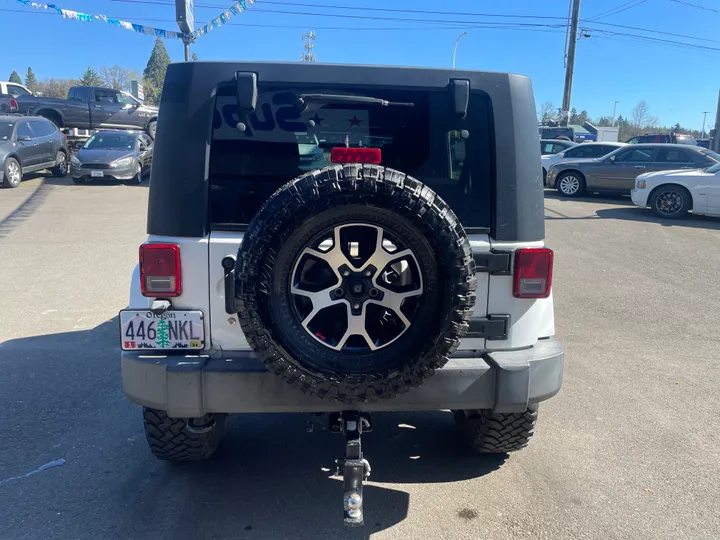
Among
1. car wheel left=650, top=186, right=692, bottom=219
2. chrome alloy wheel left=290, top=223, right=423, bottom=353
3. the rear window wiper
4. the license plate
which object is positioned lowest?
car wheel left=650, top=186, right=692, bottom=219

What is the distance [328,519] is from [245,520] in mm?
418

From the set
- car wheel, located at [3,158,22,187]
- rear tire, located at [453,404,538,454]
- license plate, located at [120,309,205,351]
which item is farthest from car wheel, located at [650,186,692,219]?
car wheel, located at [3,158,22,187]

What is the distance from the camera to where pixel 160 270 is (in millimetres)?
A: 2830

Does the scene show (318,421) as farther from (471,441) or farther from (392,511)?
(471,441)

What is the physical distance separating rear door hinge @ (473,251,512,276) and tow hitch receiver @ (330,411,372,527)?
0.93 m

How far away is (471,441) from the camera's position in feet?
11.9

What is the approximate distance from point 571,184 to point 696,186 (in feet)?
14.5

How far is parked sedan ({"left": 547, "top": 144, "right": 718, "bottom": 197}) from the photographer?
15711 millimetres

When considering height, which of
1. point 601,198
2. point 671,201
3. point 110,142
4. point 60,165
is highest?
point 110,142

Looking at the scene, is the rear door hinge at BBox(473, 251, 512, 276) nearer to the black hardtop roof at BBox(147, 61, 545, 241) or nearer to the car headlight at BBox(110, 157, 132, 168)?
the black hardtop roof at BBox(147, 61, 545, 241)

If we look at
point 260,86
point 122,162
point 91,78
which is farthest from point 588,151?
point 91,78

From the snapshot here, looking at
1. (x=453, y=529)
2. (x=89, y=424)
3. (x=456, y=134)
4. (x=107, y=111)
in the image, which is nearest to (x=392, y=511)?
(x=453, y=529)

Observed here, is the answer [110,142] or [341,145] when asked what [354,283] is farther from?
[110,142]

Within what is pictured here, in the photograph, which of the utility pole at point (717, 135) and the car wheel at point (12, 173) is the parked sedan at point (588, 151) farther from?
the car wheel at point (12, 173)
